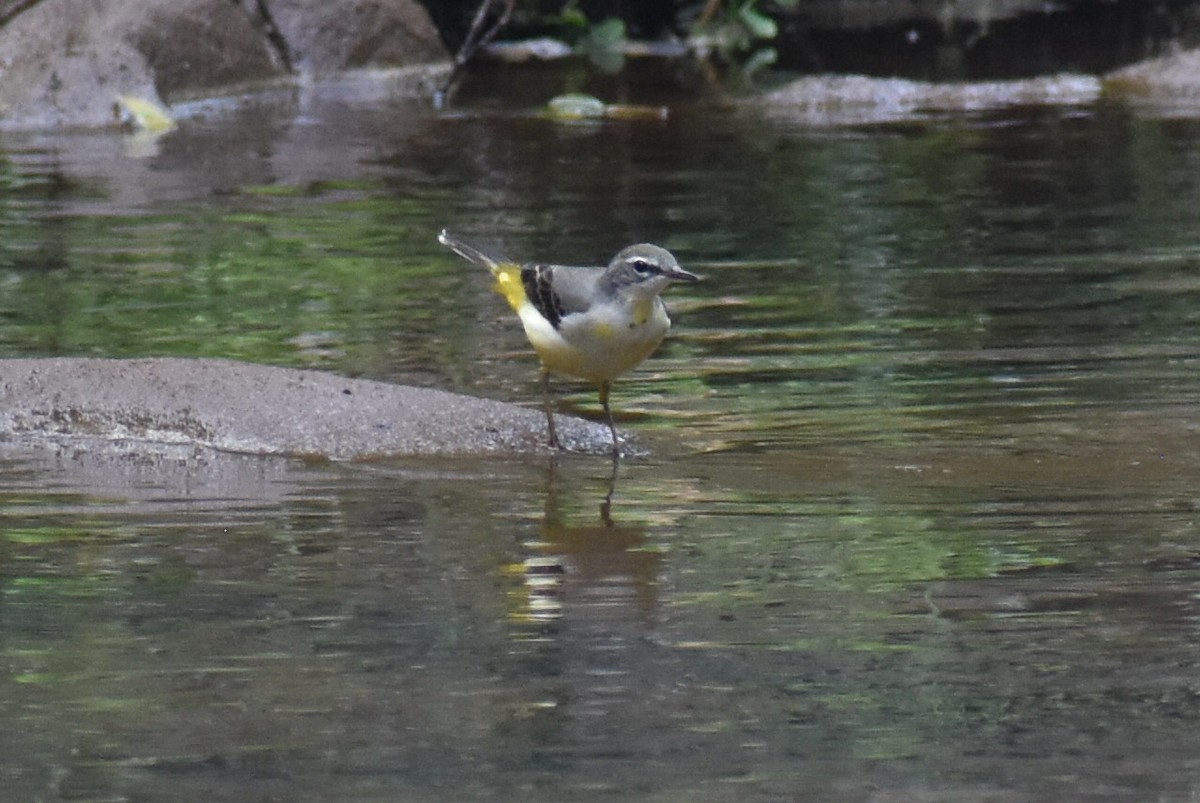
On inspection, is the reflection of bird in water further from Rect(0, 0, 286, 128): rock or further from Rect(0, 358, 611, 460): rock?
Rect(0, 0, 286, 128): rock

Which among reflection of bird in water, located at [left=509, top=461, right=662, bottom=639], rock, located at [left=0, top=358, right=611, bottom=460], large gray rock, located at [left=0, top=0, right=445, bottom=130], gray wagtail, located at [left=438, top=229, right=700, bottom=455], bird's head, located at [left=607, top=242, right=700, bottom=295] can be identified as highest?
large gray rock, located at [left=0, top=0, right=445, bottom=130]

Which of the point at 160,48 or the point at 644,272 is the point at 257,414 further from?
the point at 160,48

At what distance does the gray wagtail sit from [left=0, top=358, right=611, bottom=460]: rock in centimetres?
21

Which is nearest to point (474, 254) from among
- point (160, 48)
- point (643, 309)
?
point (643, 309)

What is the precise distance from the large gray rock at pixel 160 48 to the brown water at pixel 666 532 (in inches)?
169

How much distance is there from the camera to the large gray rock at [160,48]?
53.2 feet

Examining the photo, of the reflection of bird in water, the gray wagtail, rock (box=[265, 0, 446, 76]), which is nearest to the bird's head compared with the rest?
the gray wagtail

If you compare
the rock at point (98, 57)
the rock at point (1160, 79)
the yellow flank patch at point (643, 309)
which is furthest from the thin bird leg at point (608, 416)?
the rock at point (1160, 79)

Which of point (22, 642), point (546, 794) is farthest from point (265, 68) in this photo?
point (546, 794)

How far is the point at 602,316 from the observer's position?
22.4 feet

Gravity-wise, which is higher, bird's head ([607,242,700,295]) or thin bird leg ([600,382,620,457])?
bird's head ([607,242,700,295])

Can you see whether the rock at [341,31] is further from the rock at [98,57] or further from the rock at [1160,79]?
the rock at [1160,79]

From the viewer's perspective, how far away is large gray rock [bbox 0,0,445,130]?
1622 cm

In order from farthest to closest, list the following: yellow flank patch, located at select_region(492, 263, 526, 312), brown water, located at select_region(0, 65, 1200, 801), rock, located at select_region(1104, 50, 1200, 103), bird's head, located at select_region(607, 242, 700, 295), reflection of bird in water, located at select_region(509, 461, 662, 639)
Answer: rock, located at select_region(1104, 50, 1200, 103) < yellow flank patch, located at select_region(492, 263, 526, 312) < bird's head, located at select_region(607, 242, 700, 295) < reflection of bird in water, located at select_region(509, 461, 662, 639) < brown water, located at select_region(0, 65, 1200, 801)
